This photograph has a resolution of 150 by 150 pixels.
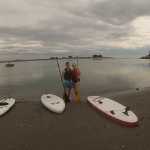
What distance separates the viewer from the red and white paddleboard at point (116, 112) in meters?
5.00

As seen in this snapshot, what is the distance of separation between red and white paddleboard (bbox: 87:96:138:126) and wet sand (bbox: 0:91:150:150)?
0.20 m

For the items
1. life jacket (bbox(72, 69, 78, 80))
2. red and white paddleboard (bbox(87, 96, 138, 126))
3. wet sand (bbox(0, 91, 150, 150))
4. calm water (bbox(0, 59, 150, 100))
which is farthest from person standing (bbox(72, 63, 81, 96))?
calm water (bbox(0, 59, 150, 100))

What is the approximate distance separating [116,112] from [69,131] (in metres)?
2.40

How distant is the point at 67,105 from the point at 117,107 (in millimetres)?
2784

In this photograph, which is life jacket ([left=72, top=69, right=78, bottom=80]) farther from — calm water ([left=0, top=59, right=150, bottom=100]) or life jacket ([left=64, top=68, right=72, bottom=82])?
calm water ([left=0, top=59, right=150, bottom=100])

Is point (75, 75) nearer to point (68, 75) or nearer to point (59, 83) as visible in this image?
point (68, 75)

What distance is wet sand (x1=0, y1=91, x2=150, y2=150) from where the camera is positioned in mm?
3961

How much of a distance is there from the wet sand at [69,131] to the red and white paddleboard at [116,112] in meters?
0.20

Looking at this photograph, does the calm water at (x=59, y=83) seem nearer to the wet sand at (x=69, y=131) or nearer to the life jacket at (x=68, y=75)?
the life jacket at (x=68, y=75)

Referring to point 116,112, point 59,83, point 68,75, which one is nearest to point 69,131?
point 116,112

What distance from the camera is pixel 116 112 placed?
18.6 ft

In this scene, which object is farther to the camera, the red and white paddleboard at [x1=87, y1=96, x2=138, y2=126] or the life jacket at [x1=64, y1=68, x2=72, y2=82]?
the life jacket at [x1=64, y1=68, x2=72, y2=82]

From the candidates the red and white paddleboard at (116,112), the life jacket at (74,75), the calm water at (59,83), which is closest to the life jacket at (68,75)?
the life jacket at (74,75)

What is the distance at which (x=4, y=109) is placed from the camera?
616 cm
